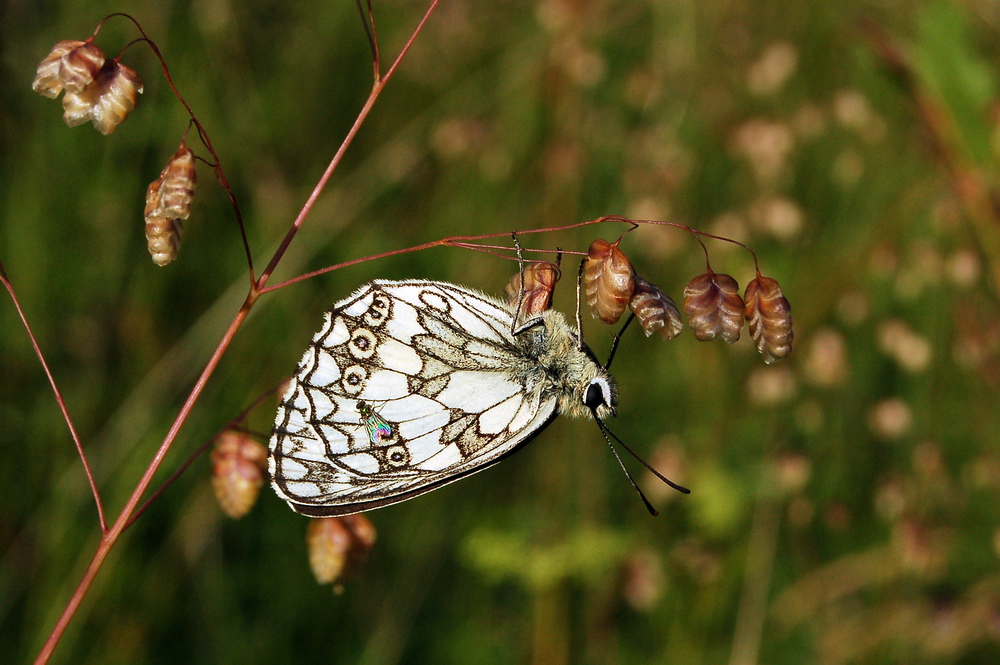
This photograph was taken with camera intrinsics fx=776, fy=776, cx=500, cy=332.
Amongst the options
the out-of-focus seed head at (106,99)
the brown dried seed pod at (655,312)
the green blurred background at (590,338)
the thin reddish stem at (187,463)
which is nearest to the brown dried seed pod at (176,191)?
the out-of-focus seed head at (106,99)

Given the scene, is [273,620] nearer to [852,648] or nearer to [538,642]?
[538,642]

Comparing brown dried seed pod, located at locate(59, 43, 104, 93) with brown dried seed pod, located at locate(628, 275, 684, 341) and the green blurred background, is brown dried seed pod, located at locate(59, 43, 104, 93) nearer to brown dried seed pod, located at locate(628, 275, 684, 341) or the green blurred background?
brown dried seed pod, located at locate(628, 275, 684, 341)

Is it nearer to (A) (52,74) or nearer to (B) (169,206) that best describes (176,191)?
(B) (169,206)

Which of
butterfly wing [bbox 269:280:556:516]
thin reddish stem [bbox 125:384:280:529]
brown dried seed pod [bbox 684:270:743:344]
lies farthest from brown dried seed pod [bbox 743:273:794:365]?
thin reddish stem [bbox 125:384:280:529]

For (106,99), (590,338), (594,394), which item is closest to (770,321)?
(594,394)

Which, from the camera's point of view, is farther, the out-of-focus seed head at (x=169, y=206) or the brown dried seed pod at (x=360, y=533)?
the brown dried seed pod at (x=360, y=533)

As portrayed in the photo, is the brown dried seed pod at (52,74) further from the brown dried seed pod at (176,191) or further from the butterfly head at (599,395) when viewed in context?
the butterfly head at (599,395)
